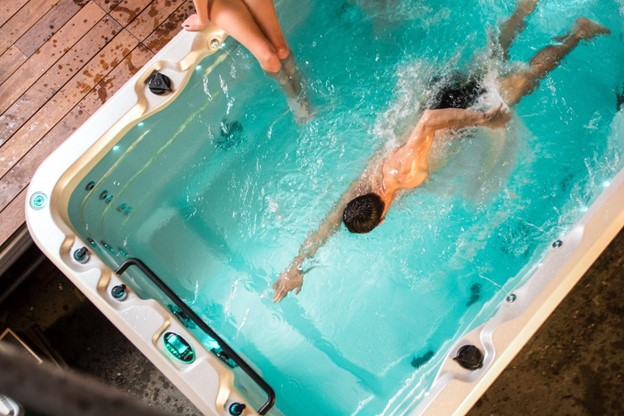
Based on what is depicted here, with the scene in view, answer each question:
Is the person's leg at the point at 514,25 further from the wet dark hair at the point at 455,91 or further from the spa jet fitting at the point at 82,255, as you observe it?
the spa jet fitting at the point at 82,255

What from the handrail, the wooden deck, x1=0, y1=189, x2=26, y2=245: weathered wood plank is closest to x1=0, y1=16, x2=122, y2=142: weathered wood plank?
the wooden deck

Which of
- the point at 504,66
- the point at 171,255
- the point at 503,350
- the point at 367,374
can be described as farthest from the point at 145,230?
the point at 504,66

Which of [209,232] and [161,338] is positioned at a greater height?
[209,232]

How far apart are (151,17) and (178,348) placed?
1.44 metres

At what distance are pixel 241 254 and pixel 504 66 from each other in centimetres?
127

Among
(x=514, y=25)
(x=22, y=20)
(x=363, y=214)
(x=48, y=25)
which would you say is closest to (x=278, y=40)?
(x=363, y=214)

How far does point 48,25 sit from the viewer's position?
8.75 ft

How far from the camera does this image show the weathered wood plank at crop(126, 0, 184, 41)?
2.63 meters

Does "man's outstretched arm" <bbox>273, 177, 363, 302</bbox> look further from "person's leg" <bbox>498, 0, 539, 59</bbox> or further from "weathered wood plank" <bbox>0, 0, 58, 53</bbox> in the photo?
"weathered wood plank" <bbox>0, 0, 58, 53</bbox>

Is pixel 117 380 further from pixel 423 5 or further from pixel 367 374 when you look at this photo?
pixel 423 5

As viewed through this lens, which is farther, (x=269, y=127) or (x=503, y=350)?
(x=269, y=127)

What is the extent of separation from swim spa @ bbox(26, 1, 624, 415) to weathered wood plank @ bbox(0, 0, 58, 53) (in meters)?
0.80

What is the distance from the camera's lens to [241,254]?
2482mm

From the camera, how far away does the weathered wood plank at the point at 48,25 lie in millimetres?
2652
